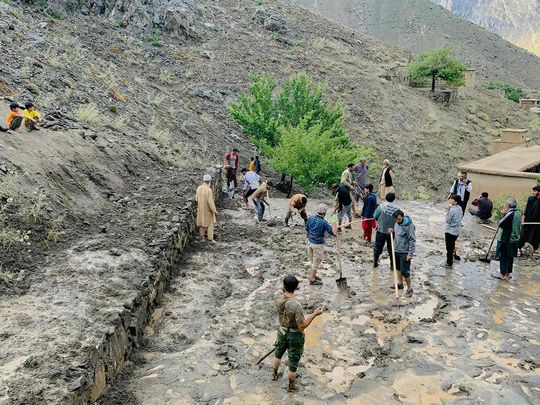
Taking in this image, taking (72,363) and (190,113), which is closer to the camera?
(72,363)

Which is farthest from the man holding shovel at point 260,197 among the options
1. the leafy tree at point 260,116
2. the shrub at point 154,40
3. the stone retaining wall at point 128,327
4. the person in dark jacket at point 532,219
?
the shrub at point 154,40

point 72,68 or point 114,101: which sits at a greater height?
point 72,68

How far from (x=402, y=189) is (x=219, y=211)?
49.7 feet

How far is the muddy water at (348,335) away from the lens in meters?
5.81

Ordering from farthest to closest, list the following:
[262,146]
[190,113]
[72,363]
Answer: [190,113] → [262,146] → [72,363]

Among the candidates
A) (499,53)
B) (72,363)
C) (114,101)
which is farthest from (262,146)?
(499,53)

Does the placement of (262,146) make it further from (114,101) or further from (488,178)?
(488,178)

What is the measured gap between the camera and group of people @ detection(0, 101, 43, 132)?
10.6 metres

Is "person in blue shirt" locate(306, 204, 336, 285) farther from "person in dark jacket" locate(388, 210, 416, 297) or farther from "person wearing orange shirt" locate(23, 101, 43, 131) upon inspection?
"person wearing orange shirt" locate(23, 101, 43, 131)

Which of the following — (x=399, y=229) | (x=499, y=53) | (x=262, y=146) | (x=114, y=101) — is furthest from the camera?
(x=499, y=53)

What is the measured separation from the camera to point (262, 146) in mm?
20172

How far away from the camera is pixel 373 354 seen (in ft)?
22.1

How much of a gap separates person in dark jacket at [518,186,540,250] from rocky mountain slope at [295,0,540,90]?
6807 centimetres

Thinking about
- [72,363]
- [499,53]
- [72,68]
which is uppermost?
[499,53]
